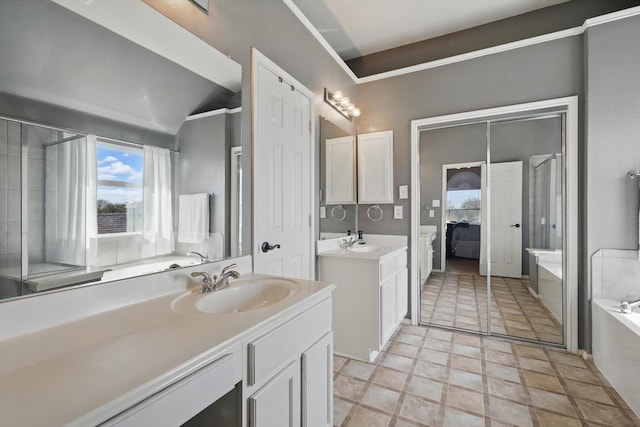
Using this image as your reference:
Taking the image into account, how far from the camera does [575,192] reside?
2418 mm

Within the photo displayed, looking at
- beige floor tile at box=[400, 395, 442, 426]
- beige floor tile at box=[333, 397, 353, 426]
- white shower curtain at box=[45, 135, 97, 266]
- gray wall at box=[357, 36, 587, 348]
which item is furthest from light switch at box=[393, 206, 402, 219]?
white shower curtain at box=[45, 135, 97, 266]

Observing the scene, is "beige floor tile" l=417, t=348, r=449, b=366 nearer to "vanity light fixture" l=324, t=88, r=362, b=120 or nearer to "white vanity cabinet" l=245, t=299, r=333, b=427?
"white vanity cabinet" l=245, t=299, r=333, b=427

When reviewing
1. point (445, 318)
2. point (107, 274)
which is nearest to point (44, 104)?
point (107, 274)

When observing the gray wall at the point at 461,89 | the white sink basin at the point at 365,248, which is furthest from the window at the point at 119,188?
the gray wall at the point at 461,89

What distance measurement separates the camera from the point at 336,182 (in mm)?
2814

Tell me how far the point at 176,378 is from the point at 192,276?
66cm

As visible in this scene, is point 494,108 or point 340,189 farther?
point 340,189

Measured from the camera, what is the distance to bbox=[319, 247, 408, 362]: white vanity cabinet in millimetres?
2236

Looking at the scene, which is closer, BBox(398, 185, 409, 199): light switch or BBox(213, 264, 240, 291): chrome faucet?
BBox(213, 264, 240, 291): chrome faucet

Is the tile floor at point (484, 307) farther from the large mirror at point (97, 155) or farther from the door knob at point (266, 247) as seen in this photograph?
the large mirror at point (97, 155)

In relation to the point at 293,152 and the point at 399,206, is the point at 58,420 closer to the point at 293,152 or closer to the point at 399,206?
the point at 293,152

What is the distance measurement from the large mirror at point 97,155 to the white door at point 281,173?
0.99 feet

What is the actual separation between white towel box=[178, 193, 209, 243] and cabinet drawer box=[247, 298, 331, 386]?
Result: 661 millimetres

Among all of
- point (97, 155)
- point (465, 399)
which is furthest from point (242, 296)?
point (465, 399)
